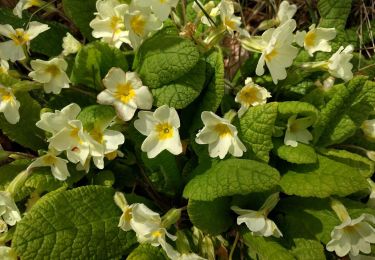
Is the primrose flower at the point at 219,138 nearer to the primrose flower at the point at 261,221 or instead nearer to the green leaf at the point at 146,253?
the primrose flower at the point at 261,221

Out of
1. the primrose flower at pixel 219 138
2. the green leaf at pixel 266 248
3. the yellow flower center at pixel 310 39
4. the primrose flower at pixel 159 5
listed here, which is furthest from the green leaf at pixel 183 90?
the green leaf at pixel 266 248

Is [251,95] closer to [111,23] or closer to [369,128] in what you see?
[369,128]

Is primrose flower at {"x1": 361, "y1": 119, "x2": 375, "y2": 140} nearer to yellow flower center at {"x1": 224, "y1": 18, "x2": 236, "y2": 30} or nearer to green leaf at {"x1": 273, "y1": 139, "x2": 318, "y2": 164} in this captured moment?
green leaf at {"x1": 273, "y1": 139, "x2": 318, "y2": 164}

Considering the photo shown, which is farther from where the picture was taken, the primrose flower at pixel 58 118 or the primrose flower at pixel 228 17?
the primrose flower at pixel 228 17

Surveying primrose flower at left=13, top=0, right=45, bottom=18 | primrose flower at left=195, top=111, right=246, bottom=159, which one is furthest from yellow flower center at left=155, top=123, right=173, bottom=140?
primrose flower at left=13, top=0, right=45, bottom=18

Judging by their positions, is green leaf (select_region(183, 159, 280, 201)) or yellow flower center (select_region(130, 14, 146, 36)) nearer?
green leaf (select_region(183, 159, 280, 201))
